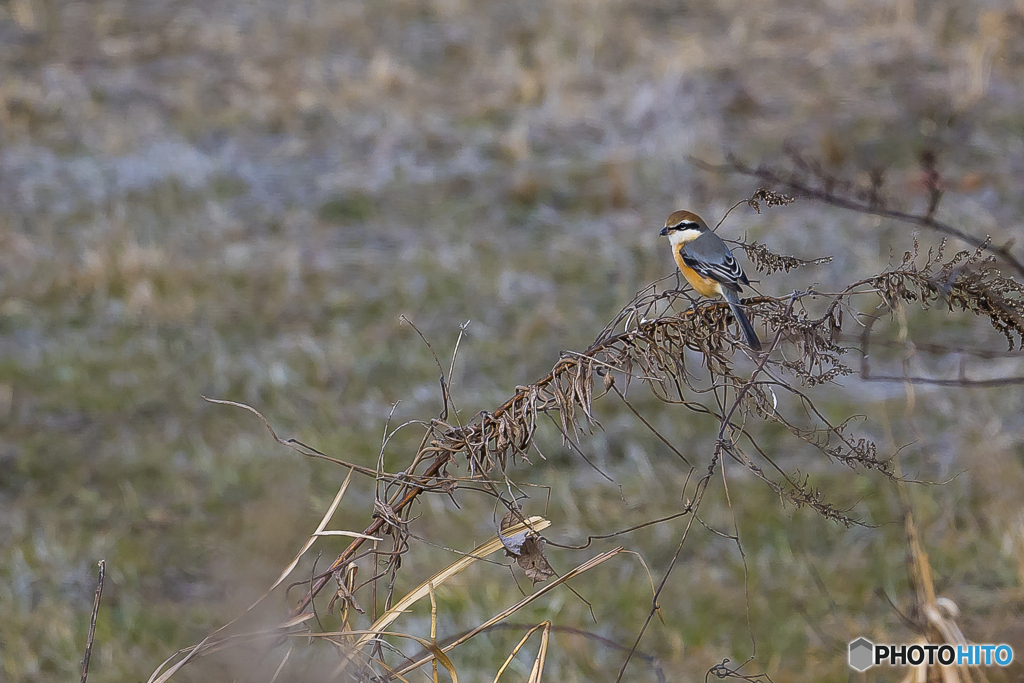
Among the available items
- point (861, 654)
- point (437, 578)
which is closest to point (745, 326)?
point (437, 578)

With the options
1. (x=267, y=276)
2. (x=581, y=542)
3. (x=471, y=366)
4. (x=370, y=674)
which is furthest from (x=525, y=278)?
(x=370, y=674)

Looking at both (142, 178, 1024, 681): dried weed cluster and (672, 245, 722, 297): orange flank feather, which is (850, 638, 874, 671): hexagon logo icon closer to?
(672, 245, 722, 297): orange flank feather

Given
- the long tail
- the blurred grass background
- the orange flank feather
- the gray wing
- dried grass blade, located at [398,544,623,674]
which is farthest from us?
the blurred grass background

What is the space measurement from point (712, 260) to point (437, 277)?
4.62m

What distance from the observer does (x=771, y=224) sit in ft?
27.5

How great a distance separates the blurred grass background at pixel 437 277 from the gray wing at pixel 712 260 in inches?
27.7

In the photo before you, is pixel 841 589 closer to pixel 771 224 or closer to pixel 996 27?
pixel 771 224

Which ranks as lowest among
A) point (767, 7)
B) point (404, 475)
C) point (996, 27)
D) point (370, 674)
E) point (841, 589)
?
point (841, 589)

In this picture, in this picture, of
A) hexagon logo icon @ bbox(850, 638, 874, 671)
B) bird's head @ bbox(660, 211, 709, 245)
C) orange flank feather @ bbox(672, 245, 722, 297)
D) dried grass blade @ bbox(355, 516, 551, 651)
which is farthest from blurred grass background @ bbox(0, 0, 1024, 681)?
bird's head @ bbox(660, 211, 709, 245)

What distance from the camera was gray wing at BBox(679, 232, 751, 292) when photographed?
3.41 metres

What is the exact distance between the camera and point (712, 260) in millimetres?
3516

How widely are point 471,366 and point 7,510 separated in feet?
9.63

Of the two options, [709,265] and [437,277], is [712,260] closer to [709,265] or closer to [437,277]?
[709,265]

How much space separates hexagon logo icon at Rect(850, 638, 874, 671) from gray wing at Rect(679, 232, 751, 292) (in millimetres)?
1483
